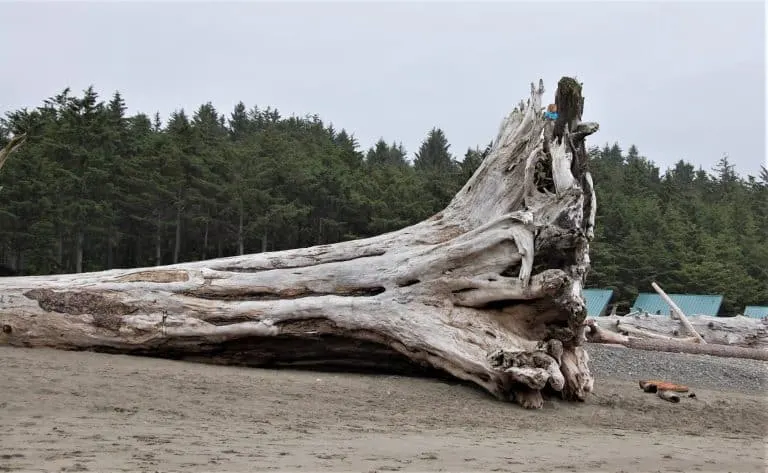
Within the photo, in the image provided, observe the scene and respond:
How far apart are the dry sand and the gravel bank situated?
1549 mm

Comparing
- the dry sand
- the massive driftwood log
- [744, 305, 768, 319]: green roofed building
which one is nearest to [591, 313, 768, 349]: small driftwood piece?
the dry sand

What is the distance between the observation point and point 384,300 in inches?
350

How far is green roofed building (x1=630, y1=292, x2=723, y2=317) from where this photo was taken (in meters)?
23.9

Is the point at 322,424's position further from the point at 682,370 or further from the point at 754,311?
the point at 754,311

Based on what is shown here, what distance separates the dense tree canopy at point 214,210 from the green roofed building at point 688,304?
31.2 ft

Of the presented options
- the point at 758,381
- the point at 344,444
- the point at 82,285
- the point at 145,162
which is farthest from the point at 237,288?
the point at 145,162

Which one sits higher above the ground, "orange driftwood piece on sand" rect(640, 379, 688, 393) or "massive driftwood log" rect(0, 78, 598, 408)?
"massive driftwood log" rect(0, 78, 598, 408)

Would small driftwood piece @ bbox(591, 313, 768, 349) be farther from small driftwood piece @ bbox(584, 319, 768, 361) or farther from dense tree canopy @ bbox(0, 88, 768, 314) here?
dense tree canopy @ bbox(0, 88, 768, 314)

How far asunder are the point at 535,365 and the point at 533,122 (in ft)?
14.0

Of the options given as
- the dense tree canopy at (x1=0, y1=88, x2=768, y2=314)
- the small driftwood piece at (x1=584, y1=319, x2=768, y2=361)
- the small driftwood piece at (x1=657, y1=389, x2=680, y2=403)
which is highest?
the dense tree canopy at (x1=0, y1=88, x2=768, y2=314)

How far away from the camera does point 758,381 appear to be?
11547 mm

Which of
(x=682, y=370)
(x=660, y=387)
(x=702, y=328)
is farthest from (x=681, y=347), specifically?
(x=660, y=387)

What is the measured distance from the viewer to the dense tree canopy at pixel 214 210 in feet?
101

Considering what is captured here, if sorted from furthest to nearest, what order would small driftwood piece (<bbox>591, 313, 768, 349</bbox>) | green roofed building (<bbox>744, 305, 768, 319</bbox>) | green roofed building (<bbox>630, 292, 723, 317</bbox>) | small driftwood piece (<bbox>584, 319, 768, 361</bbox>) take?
green roofed building (<bbox>744, 305, 768, 319</bbox>)
green roofed building (<bbox>630, 292, 723, 317</bbox>)
small driftwood piece (<bbox>591, 313, 768, 349</bbox>)
small driftwood piece (<bbox>584, 319, 768, 361</bbox>)
